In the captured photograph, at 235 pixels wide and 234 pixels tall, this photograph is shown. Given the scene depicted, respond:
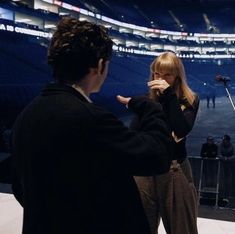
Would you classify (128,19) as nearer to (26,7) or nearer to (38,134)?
(26,7)

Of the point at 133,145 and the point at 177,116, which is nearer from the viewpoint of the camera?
the point at 133,145

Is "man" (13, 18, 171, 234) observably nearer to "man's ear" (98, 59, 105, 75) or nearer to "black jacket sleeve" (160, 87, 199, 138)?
"man's ear" (98, 59, 105, 75)

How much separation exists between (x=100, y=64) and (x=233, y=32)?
4.25m

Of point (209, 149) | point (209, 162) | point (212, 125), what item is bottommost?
point (209, 162)

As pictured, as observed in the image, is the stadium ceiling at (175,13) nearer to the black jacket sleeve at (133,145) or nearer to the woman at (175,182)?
the woman at (175,182)

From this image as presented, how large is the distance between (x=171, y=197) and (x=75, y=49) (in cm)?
108

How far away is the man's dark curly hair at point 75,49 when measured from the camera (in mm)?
830

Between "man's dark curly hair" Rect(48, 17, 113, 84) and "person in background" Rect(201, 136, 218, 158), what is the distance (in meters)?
4.47

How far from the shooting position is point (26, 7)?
5117mm

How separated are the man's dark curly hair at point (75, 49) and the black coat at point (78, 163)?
0.04 metres

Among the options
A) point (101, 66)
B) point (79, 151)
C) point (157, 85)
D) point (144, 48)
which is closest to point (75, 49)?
point (101, 66)

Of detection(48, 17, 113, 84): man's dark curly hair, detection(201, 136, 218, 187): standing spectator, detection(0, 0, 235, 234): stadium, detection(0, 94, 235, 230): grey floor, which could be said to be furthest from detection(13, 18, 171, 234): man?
detection(201, 136, 218, 187): standing spectator

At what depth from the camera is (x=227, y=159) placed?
5039 mm

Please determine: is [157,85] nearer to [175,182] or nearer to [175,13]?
[175,182]
